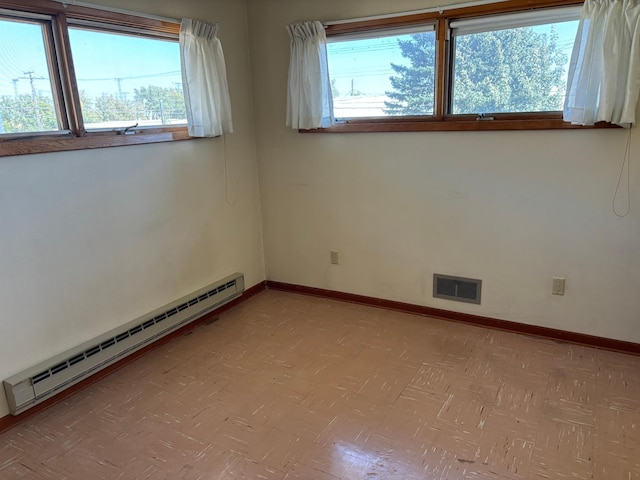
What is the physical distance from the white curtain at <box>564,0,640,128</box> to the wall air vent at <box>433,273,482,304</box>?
1.22 metres

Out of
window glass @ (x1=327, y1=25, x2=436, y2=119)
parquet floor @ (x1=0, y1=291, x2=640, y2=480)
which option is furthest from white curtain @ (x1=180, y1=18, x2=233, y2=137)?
parquet floor @ (x1=0, y1=291, x2=640, y2=480)

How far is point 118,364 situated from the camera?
2828 millimetres

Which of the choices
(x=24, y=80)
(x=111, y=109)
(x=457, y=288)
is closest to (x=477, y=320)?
(x=457, y=288)

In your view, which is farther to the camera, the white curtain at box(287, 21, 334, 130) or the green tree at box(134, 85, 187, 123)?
the white curtain at box(287, 21, 334, 130)

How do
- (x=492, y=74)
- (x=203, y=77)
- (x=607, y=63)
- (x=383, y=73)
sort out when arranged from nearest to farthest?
(x=607, y=63) → (x=492, y=74) → (x=203, y=77) → (x=383, y=73)

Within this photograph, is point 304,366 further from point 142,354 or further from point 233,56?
point 233,56

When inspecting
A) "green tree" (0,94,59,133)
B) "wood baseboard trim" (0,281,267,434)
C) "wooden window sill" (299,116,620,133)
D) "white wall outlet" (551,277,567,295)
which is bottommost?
"wood baseboard trim" (0,281,267,434)

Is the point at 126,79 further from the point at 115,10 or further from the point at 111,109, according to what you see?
the point at 115,10

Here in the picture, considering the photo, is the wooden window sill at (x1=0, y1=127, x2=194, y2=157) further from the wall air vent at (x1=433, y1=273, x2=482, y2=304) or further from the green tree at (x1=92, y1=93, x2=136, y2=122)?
the wall air vent at (x1=433, y1=273, x2=482, y2=304)

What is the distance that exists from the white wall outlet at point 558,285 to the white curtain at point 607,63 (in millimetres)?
961

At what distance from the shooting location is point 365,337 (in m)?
3.10

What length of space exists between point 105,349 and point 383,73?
2.45m

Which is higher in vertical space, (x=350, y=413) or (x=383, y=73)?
(x=383, y=73)

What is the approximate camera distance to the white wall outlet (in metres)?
2.90
